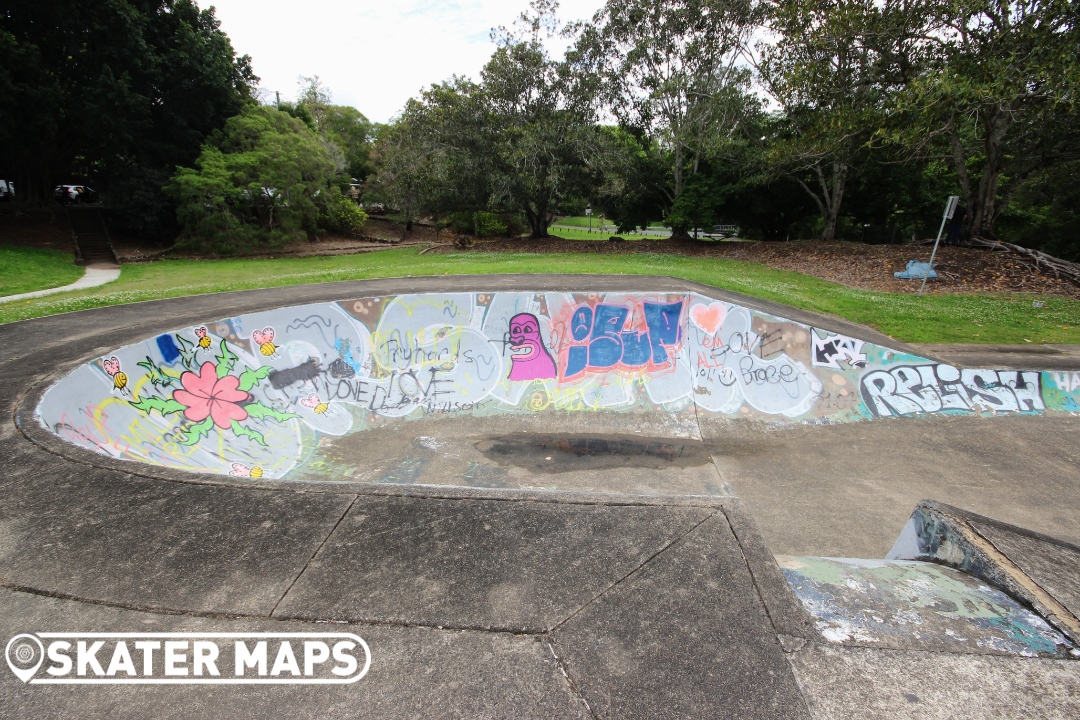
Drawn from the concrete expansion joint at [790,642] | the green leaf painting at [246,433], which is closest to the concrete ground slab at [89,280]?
the green leaf painting at [246,433]

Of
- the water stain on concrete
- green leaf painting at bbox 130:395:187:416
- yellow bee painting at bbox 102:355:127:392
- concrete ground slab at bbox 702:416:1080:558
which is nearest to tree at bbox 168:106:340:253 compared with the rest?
yellow bee painting at bbox 102:355:127:392

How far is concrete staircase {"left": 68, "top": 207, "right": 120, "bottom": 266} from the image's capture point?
2190cm

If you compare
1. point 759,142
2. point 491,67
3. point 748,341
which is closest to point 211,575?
point 748,341

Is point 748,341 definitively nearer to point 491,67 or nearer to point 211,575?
point 211,575

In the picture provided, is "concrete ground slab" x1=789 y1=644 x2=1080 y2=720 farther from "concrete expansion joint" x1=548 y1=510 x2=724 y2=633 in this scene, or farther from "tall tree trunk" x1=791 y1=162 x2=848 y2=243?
"tall tree trunk" x1=791 y1=162 x2=848 y2=243

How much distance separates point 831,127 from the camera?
53.0 ft

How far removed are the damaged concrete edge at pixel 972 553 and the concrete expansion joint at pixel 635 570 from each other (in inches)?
65.4

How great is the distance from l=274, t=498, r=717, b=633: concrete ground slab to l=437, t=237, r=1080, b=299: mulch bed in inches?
637

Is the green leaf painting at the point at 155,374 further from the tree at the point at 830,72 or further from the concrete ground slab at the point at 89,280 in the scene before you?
the tree at the point at 830,72

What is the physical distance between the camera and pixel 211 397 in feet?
27.3

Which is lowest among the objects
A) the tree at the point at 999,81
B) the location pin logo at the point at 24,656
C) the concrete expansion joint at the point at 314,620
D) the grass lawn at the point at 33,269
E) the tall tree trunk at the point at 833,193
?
the grass lawn at the point at 33,269

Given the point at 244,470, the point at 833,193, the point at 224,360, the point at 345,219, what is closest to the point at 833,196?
the point at 833,193

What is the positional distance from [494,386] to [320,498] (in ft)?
24.3

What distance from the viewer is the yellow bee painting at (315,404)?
9.45 m
